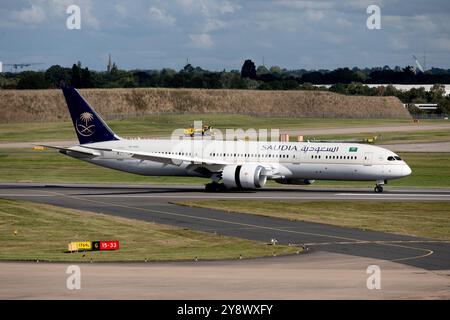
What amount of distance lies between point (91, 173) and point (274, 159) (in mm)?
27979

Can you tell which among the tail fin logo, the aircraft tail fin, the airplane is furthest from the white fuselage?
the tail fin logo

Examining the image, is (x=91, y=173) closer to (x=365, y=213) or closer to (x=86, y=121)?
(x=86, y=121)

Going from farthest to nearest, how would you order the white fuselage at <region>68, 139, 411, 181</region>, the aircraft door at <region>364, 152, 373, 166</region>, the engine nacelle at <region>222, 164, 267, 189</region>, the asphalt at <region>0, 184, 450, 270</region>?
the engine nacelle at <region>222, 164, 267, 189</region>
the white fuselage at <region>68, 139, 411, 181</region>
the aircraft door at <region>364, 152, 373, 166</region>
the asphalt at <region>0, 184, 450, 270</region>

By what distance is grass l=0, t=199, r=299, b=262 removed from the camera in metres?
47.6

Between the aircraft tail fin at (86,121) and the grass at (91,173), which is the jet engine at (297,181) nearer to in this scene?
the grass at (91,173)

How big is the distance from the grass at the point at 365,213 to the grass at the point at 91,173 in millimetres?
19057

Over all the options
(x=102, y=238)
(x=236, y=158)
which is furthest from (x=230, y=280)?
(x=236, y=158)

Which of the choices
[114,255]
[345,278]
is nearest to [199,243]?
[114,255]

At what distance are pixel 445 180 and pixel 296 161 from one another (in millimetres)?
21072

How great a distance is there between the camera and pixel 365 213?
220 feet

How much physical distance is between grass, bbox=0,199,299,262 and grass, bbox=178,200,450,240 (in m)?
10.4

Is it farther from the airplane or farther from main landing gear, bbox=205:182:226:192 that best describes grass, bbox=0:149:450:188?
main landing gear, bbox=205:182:226:192

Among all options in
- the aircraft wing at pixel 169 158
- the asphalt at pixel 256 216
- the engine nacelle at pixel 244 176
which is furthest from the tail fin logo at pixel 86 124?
the engine nacelle at pixel 244 176

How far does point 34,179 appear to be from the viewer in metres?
96.5
